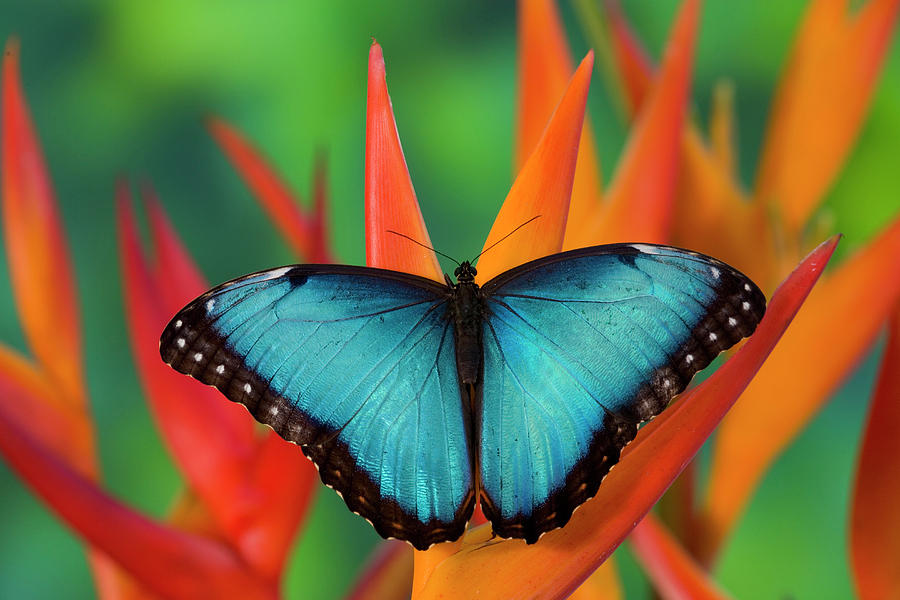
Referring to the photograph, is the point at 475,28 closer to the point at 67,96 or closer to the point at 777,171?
the point at 67,96

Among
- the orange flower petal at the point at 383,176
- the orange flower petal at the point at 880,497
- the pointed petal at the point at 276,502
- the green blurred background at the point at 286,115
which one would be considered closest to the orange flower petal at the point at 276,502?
the pointed petal at the point at 276,502

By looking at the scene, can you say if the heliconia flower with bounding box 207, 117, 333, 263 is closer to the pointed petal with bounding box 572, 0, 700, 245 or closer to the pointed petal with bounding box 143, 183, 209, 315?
the pointed petal with bounding box 143, 183, 209, 315

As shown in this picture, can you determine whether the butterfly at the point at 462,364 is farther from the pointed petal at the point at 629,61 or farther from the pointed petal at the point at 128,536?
the pointed petal at the point at 629,61

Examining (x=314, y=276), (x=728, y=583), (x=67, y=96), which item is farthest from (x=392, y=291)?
(x=67, y=96)

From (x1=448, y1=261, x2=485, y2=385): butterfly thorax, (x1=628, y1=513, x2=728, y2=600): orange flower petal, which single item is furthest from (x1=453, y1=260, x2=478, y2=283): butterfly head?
(x1=628, y1=513, x2=728, y2=600): orange flower petal

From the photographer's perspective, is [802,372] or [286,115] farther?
[286,115]

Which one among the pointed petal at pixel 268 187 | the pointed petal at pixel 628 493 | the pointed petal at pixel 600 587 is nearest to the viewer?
the pointed petal at pixel 628 493

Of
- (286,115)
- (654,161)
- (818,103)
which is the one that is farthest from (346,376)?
(286,115)

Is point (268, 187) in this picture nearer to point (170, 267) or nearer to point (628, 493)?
point (170, 267)
